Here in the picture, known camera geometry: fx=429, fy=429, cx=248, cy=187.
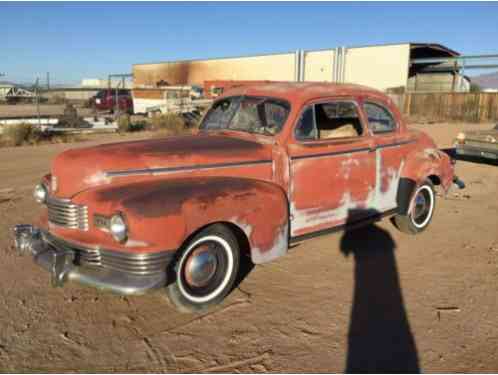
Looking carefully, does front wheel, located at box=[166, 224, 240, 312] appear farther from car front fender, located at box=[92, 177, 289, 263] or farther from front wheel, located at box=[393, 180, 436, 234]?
front wheel, located at box=[393, 180, 436, 234]

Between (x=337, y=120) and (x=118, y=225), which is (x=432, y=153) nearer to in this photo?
(x=337, y=120)

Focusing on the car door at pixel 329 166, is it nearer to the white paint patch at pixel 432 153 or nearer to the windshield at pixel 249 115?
the windshield at pixel 249 115

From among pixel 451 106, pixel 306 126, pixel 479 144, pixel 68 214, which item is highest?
pixel 451 106

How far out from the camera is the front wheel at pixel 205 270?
3533 mm

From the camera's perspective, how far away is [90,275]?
3.27m

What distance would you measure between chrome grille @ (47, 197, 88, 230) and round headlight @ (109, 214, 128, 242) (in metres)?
0.42

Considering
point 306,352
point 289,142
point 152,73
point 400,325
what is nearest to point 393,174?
point 289,142

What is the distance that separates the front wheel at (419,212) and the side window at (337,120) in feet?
4.25

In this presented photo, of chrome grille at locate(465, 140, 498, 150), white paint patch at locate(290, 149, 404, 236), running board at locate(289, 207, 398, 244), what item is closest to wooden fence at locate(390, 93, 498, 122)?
chrome grille at locate(465, 140, 498, 150)

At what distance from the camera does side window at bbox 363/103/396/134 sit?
5141 millimetres

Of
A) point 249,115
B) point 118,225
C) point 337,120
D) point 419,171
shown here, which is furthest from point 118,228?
point 419,171

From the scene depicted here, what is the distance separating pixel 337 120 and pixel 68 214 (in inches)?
130

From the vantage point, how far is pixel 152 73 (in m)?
47.4

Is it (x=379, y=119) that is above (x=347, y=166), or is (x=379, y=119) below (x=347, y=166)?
above
